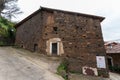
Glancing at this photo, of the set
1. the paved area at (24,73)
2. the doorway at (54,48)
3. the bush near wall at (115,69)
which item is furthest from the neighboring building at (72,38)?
the bush near wall at (115,69)

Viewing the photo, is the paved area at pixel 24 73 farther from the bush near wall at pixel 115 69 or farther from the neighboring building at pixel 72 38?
the bush near wall at pixel 115 69

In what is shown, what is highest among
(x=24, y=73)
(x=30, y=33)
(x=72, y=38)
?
(x=30, y=33)

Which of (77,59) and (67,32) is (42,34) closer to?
(67,32)

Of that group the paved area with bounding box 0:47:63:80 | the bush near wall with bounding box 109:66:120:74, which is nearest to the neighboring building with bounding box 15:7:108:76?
the paved area with bounding box 0:47:63:80

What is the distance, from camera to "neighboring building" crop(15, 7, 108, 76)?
46.6ft

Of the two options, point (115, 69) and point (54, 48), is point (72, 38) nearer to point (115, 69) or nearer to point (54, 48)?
point (54, 48)

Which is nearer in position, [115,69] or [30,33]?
[30,33]

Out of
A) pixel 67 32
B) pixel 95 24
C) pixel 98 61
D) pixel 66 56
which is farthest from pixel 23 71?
pixel 95 24

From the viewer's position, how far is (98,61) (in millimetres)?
14688

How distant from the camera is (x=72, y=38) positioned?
47.7ft

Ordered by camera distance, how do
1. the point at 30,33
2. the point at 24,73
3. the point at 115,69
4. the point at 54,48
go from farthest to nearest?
the point at 115,69 < the point at 30,33 < the point at 54,48 < the point at 24,73

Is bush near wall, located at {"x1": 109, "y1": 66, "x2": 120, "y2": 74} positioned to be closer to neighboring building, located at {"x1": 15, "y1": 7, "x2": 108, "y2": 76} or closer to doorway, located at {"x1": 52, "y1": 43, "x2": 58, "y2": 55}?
neighboring building, located at {"x1": 15, "y1": 7, "x2": 108, "y2": 76}

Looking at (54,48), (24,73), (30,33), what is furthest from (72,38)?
(24,73)

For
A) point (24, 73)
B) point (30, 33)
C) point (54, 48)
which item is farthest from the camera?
point (30, 33)
